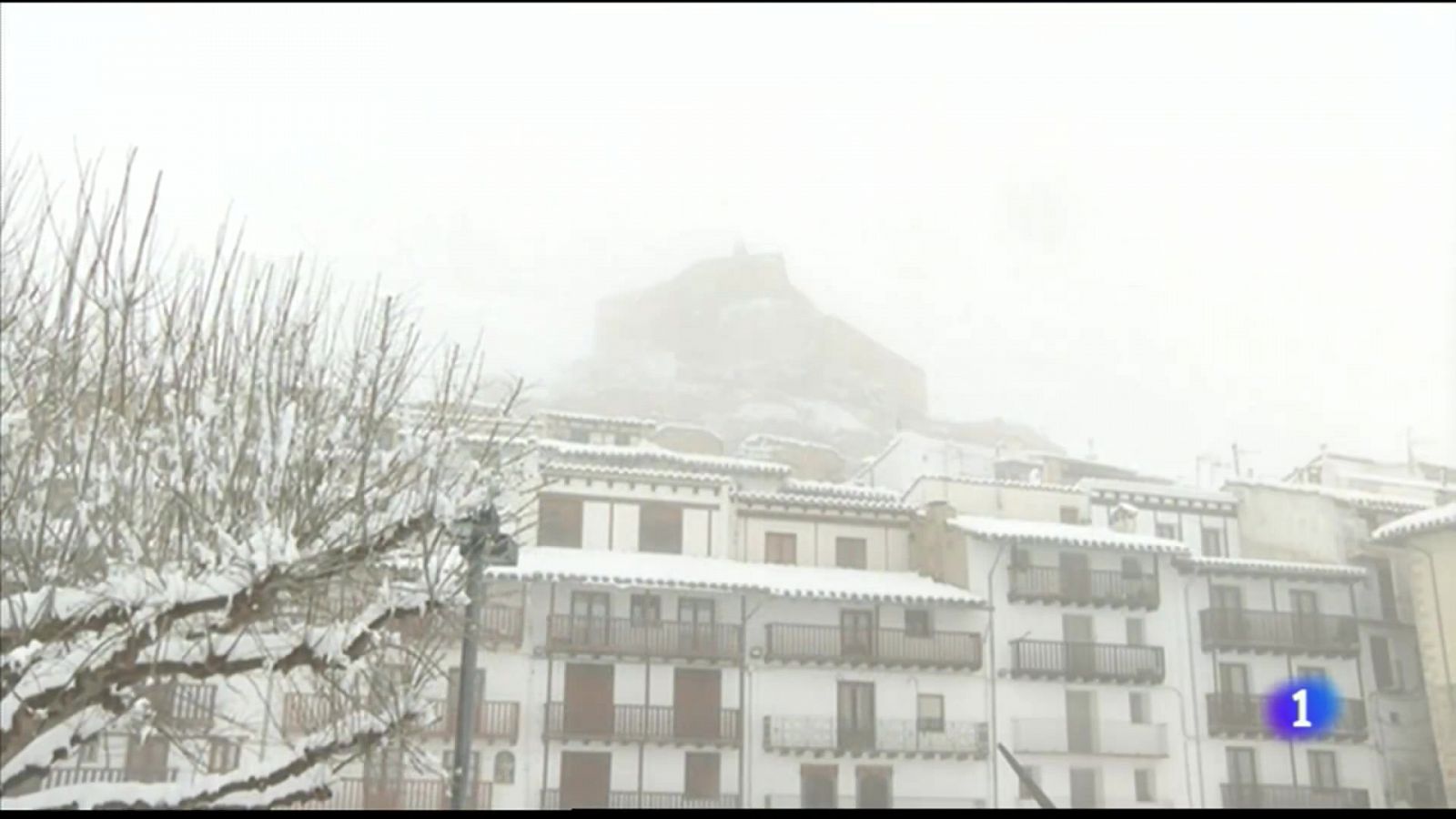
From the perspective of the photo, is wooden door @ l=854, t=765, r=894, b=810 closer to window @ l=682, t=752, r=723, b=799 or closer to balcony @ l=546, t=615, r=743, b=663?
window @ l=682, t=752, r=723, b=799

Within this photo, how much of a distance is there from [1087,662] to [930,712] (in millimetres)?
4942

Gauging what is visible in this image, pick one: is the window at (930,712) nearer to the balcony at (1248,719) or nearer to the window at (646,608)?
the window at (646,608)

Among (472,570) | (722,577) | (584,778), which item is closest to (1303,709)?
(722,577)

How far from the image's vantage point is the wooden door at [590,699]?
1310 inches

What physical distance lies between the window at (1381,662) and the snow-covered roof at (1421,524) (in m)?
3.78

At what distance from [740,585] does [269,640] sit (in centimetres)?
2367

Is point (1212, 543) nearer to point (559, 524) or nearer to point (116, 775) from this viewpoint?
point (559, 524)

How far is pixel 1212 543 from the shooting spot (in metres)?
45.3

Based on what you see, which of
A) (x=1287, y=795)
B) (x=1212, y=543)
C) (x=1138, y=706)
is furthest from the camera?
(x=1212, y=543)

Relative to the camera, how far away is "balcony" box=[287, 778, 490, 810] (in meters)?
29.6

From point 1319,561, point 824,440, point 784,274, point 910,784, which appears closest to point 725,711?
point 910,784

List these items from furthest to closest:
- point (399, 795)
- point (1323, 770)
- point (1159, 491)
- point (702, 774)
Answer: point (1159, 491)
point (1323, 770)
point (702, 774)
point (399, 795)

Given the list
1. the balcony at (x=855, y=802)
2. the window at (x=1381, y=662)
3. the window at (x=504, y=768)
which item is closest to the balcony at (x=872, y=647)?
the balcony at (x=855, y=802)

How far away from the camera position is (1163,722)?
125ft
